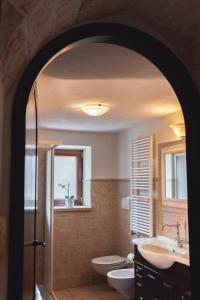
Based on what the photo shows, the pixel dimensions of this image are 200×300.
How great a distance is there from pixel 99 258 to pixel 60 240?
0.65 meters

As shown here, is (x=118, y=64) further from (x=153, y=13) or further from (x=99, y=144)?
(x=99, y=144)

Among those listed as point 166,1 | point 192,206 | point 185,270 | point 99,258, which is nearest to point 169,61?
point 166,1

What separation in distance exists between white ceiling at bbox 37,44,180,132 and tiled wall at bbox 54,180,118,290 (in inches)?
56.6

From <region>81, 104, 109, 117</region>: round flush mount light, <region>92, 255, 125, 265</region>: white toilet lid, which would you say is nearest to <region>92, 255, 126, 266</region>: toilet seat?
<region>92, 255, 125, 265</region>: white toilet lid

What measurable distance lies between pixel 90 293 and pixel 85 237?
81 centimetres

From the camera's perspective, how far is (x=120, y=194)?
498 centimetres

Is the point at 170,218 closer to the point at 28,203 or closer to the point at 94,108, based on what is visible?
the point at 94,108

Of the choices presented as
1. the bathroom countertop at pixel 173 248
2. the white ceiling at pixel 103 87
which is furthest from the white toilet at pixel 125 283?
the white ceiling at pixel 103 87

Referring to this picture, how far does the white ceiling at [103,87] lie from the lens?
79.3 inches

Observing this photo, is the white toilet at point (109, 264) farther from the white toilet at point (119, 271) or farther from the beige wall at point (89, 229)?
the beige wall at point (89, 229)

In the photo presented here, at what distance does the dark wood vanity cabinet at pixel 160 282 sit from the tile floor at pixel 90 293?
37.4 inches

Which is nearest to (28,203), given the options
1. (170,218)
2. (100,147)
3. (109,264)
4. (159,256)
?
(159,256)

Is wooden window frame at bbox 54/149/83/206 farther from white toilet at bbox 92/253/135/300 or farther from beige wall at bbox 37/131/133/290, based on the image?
white toilet at bbox 92/253/135/300

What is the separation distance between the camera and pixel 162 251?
326 cm
